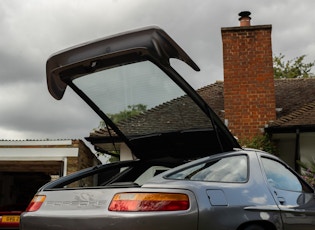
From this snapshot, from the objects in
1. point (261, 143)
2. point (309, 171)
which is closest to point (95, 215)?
point (309, 171)

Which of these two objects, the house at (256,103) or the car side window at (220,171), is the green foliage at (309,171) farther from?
the car side window at (220,171)

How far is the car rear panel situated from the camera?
10.7 ft

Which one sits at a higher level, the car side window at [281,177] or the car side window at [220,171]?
the car side window at [220,171]

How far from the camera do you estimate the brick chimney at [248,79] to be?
12703 mm

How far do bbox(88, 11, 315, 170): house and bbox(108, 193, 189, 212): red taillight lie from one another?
9146 mm

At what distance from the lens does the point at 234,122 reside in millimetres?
12773

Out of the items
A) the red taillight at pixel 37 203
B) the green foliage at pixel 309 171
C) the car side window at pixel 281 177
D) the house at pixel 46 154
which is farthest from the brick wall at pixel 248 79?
the red taillight at pixel 37 203

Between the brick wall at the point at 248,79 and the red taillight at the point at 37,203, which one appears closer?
the red taillight at the point at 37,203

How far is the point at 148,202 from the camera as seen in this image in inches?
131

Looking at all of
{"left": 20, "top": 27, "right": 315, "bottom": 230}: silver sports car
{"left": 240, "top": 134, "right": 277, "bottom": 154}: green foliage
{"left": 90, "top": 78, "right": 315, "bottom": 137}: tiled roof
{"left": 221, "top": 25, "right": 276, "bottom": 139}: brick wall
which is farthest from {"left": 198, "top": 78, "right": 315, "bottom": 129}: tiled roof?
{"left": 20, "top": 27, "right": 315, "bottom": 230}: silver sports car

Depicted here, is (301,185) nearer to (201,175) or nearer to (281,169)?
(281,169)

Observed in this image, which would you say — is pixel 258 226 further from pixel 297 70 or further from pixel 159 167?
pixel 297 70

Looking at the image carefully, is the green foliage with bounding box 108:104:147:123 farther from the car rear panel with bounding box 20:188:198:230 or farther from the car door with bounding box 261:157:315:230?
the car door with bounding box 261:157:315:230

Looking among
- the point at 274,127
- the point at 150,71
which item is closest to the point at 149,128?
the point at 150,71
